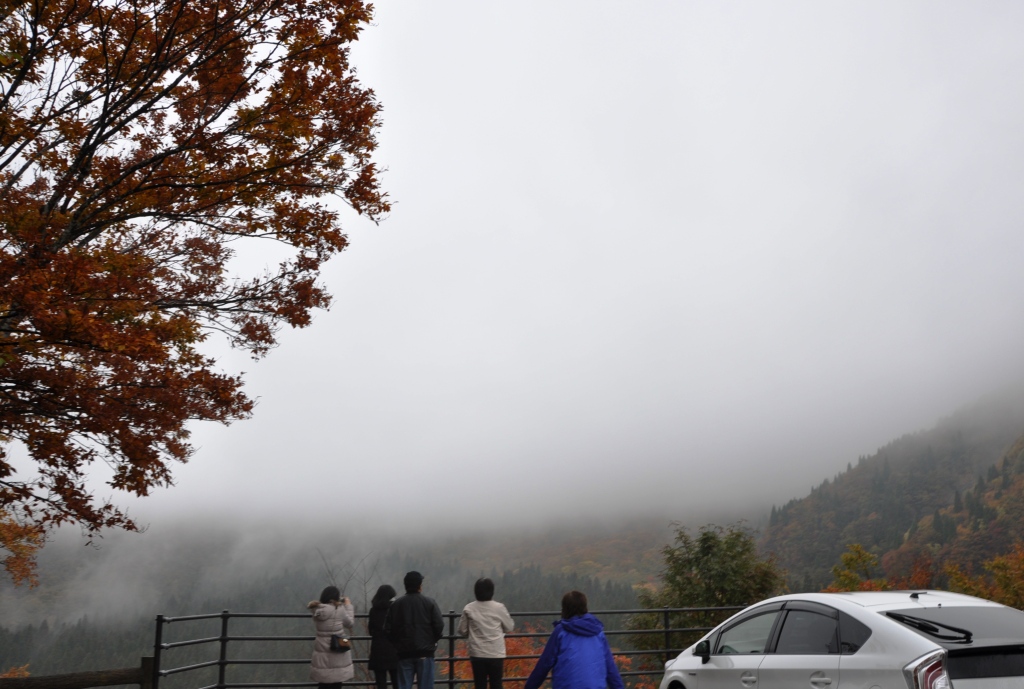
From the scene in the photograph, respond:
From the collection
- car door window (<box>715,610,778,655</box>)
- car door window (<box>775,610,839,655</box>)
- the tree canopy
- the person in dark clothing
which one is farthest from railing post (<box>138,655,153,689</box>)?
the tree canopy

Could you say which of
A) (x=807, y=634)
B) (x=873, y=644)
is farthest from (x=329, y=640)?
(x=873, y=644)

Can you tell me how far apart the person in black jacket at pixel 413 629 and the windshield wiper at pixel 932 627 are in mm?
5187

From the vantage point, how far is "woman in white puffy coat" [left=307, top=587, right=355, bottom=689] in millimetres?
9992

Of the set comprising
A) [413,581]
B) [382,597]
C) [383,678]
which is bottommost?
[383,678]

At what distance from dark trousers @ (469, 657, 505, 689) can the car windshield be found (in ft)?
16.0

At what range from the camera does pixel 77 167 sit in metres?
8.19

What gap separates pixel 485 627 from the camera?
9.83m

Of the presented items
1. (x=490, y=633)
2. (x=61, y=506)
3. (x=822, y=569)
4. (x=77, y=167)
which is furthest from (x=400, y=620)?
(x=822, y=569)

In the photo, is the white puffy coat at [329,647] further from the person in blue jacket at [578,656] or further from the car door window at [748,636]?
the car door window at [748,636]

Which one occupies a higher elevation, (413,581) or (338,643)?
(413,581)

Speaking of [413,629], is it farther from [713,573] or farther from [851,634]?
[713,573]

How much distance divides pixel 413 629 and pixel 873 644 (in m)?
5.27

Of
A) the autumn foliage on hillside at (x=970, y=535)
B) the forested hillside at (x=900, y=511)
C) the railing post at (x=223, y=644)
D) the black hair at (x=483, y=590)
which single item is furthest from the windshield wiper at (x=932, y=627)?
the forested hillside at (x=900, y=511)

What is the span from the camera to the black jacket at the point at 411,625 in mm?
9766
